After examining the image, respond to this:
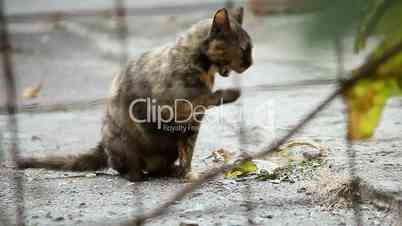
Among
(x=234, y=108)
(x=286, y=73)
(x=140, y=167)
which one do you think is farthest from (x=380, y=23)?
(x=286, y=73)

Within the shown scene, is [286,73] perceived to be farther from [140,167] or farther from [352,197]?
[352,197]

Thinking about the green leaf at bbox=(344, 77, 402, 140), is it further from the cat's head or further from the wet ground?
the cat's head

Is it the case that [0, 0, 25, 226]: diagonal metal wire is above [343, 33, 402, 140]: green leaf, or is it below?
below

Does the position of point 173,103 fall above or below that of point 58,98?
above

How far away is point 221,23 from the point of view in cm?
348

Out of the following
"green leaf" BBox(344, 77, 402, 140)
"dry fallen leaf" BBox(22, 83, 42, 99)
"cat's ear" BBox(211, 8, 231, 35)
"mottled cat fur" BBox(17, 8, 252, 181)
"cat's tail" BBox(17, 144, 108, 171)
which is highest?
"green leaf" BBox(344, 77, 402, 140)

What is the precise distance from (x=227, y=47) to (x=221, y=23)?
11cm

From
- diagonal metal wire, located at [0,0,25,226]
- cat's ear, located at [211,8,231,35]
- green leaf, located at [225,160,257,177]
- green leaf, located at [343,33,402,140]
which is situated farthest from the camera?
green leaf, located at [225,160,257,177]

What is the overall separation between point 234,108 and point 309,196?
2071 mm

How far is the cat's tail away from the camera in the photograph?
378cm

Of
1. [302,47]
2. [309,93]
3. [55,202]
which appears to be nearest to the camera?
[302,47]

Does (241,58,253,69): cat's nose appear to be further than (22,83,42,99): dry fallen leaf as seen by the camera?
No

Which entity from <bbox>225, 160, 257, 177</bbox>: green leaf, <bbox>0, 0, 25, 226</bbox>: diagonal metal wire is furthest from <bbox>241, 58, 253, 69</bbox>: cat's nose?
<bbox>0, 0, 25, 226</bbox>: diagonal metal wire

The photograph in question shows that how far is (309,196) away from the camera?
3172mm
